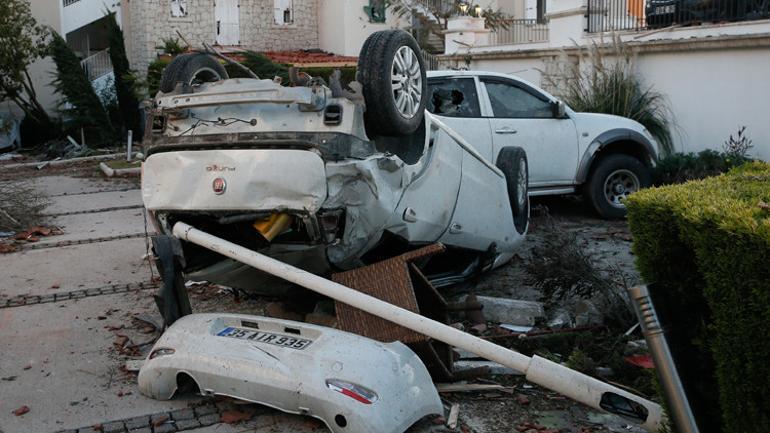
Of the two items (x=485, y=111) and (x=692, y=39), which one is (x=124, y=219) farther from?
Result: (x=692, y=39)

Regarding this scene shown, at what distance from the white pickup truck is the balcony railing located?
2618mm

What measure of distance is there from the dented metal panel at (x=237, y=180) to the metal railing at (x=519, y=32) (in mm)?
14054

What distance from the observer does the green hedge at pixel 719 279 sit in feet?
11.7

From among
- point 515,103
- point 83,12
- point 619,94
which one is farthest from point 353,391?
point 83,12

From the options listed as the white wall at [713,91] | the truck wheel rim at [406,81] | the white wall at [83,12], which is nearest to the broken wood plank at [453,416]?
the truck wheel rim at [406,81]

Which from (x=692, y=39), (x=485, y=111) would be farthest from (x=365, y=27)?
(x=485, y=111)

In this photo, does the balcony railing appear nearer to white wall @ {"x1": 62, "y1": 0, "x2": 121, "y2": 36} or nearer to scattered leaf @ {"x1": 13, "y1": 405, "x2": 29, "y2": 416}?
scattered leaf @ {"x1": 13, "y1": 405, "x2": 29, "y2": 416}

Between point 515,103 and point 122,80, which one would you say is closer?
point 515,103

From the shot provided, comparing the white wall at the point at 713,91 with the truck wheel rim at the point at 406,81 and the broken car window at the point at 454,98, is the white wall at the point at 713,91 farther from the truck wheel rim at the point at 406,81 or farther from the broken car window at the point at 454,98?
the truck wheel rim at the point at 406,81

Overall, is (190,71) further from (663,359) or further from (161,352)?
(663,359)

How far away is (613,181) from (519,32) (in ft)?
30.3

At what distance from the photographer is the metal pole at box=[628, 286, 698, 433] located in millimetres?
3838

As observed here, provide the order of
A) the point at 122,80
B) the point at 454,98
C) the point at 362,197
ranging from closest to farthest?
the point at 362,197 → the point at 454,98 → the point at 122,80

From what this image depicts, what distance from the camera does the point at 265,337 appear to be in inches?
201
